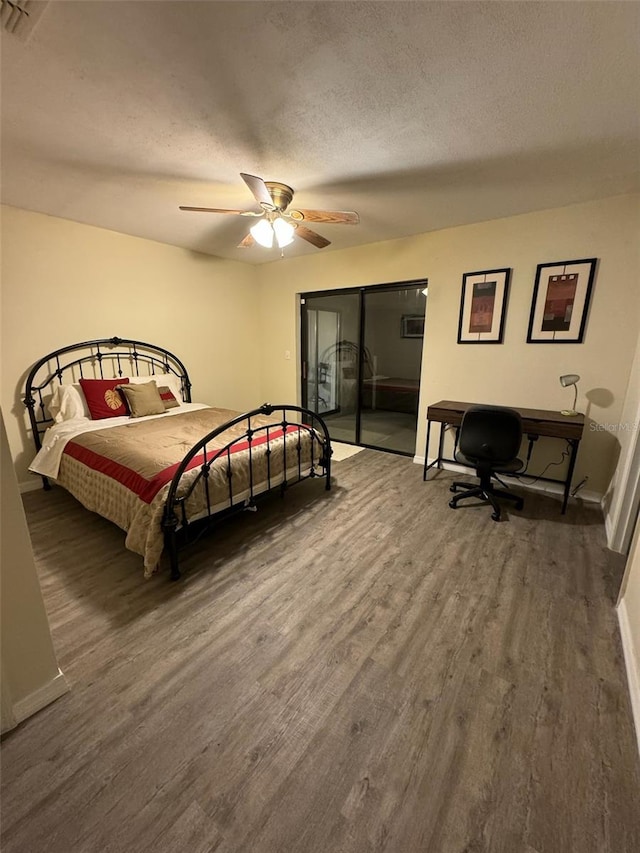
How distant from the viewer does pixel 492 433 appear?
8.88 ft

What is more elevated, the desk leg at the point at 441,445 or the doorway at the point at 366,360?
the doorway at the point at 366,360

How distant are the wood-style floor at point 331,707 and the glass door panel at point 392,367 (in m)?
2.31

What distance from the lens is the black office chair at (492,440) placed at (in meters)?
2.65

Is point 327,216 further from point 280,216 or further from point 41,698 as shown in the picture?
point 41,698

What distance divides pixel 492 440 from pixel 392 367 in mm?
2028

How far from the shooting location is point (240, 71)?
59.6 inches

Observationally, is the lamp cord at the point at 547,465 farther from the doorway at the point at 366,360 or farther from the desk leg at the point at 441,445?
the doorway at the point at 366,360

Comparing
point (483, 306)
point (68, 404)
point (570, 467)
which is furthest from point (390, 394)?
point (68, 404)

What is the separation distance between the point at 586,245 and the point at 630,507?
2.17 metres

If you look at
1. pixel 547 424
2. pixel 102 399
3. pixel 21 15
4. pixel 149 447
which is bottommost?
pixel 149 447

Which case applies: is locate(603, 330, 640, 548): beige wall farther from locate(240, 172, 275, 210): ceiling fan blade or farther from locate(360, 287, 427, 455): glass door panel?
locate(240, 172, 275, 210): ceiling fan blade

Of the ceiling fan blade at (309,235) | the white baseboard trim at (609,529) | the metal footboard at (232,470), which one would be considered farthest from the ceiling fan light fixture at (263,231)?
the white baseboard trim at (609,529)

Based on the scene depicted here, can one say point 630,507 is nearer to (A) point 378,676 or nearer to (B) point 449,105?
(A) point 378,676

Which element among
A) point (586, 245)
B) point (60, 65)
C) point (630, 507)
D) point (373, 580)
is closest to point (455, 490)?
point (630, 507)
